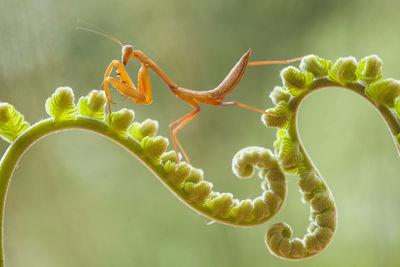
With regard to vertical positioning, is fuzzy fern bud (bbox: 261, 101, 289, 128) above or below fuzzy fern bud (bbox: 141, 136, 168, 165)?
above

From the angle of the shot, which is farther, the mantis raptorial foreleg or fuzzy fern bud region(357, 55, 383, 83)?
the mantis raptorial foreleg

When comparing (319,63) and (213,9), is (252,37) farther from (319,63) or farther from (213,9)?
(319,63)

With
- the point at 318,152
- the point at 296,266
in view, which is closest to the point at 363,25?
the point at 318,152

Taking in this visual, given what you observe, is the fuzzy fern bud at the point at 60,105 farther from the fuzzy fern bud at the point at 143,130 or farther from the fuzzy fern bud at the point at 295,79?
the fuzzy fern bud at the point at 295,79

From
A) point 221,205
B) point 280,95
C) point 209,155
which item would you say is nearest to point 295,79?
point 280,95

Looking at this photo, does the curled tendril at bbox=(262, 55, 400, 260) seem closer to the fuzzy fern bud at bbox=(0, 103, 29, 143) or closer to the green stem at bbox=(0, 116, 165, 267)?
the green stem at bbox=(0, 116, 165, 267)

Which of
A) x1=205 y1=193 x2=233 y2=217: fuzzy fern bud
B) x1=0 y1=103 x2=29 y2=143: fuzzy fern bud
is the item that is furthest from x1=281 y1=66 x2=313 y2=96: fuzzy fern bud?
x1=0 y1=103 x2=29 y2=143: fuzzy fern bud

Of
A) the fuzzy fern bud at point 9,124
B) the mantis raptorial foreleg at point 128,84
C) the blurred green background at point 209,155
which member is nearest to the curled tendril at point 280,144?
the fuzzy fern bud at point 9,124

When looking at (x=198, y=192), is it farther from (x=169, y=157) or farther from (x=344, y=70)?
(x=344, y=70)
